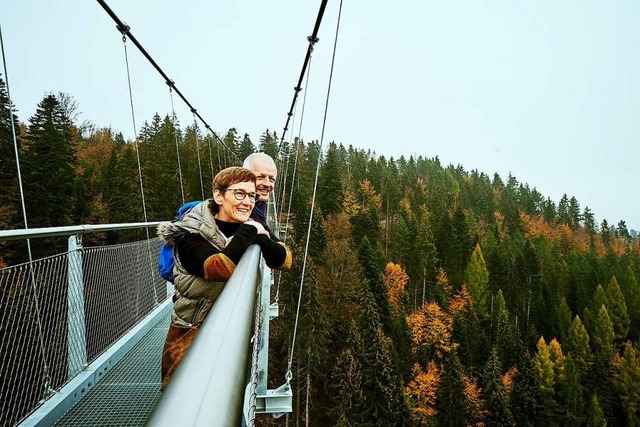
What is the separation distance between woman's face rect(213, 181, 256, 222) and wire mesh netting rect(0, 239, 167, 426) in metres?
1.09

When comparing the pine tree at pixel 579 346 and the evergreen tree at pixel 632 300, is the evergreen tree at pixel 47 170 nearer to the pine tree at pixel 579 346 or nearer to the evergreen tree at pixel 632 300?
the pine tree at pixel 579 346

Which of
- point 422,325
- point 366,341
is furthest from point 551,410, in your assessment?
point 366,341

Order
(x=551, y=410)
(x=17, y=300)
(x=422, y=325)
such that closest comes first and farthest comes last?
(x=17, y=300), (x=551, y=410), (x=422, y=325)

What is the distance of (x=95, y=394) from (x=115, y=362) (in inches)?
19.7

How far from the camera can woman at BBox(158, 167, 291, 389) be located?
1439mm

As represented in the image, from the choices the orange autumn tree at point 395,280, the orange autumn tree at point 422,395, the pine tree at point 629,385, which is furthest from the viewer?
the orange autumn tree at point 395,280

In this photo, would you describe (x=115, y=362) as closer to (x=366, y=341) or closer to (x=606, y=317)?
(x=366, y=341)

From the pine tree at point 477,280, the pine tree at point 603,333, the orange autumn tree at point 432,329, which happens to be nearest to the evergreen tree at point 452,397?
the orange autumn tree at point 432,329

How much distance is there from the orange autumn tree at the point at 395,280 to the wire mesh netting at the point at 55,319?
38433mm

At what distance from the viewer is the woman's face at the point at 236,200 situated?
1.66 metres

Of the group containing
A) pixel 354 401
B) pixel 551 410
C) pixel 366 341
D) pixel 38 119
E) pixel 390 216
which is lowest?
pixel 551 410

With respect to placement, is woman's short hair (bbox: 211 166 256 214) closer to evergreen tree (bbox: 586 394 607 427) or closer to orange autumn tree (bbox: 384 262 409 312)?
orange autumn tree (bbox: 384 262 409 312)

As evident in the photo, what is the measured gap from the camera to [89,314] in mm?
2818

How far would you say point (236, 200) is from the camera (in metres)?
1.67
